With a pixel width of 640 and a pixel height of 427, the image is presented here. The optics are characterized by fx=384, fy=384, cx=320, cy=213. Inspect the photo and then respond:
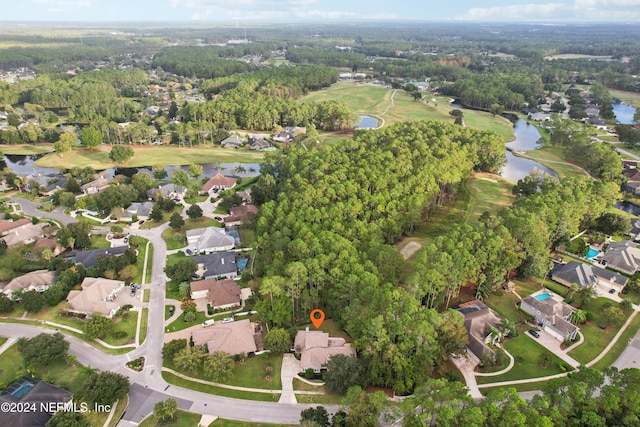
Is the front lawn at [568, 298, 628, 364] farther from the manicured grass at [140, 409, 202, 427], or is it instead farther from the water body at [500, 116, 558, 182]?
the water body at [500, 116, 558, 182]

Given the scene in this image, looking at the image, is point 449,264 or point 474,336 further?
point 449,264

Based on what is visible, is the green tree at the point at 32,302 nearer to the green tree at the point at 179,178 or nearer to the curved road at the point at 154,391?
the curved road at the point at 154,391

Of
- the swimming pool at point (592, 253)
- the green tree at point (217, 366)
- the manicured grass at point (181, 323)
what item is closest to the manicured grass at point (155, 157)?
the manicured grass at point (181, 323)

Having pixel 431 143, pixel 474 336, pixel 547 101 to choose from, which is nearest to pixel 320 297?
pixel 474 336

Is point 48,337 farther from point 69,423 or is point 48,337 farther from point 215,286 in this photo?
point 215,286

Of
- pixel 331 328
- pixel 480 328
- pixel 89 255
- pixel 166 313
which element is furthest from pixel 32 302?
pixel 480 328

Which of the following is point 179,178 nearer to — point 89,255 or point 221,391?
point 89,255

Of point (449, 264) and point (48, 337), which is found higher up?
point (449, 264)
